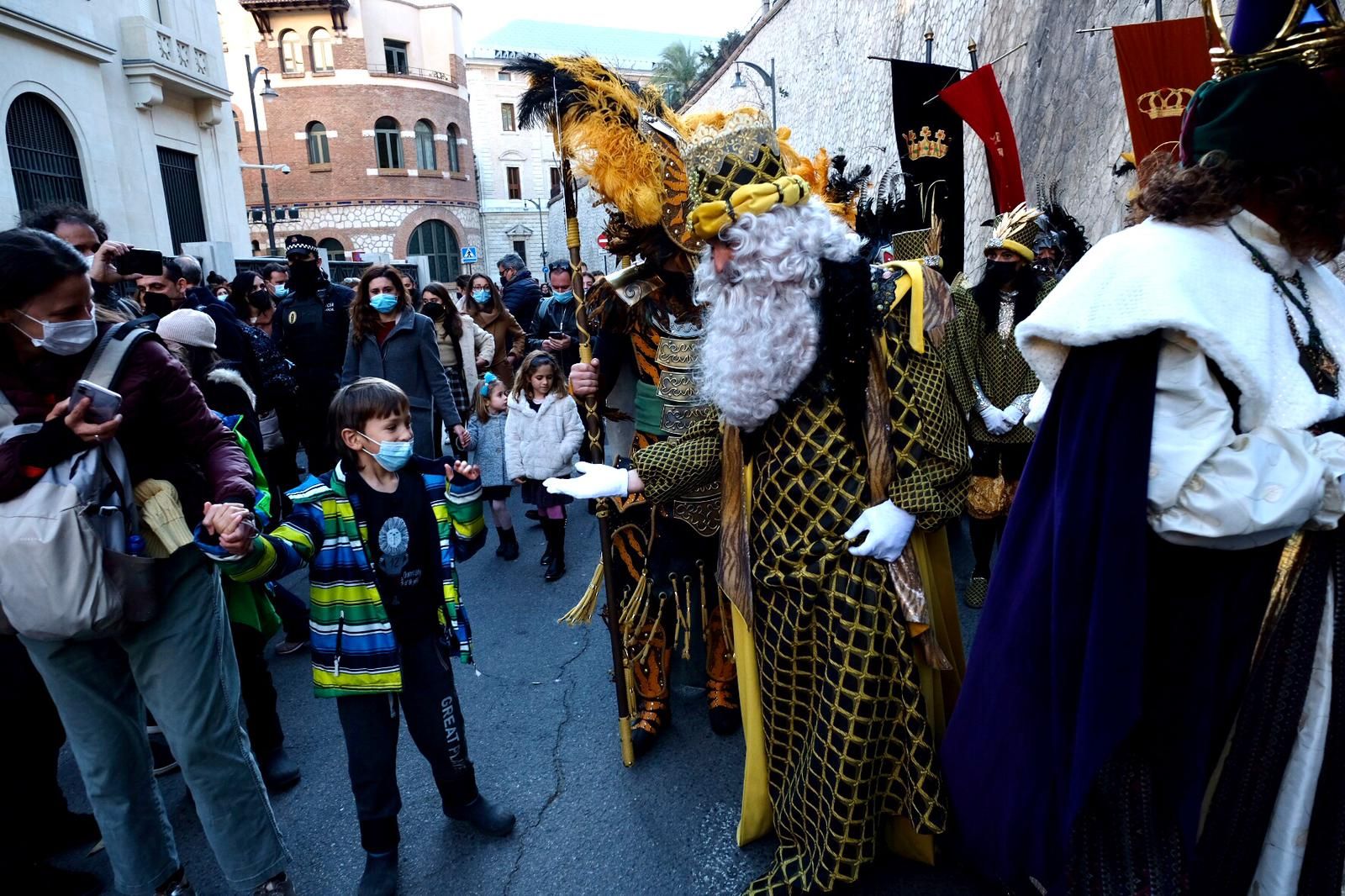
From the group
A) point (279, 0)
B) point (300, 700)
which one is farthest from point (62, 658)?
point (279, 0)

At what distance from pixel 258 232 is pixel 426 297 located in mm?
36080

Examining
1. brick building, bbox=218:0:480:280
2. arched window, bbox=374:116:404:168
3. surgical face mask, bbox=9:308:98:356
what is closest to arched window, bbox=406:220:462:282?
brick building, bbox=218:0:480:280

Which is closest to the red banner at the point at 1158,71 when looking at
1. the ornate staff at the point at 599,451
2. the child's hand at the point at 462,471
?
the ornate staff at the point at 599,451

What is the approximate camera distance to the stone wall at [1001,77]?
22.0 feet

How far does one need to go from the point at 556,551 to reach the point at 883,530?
346 cm

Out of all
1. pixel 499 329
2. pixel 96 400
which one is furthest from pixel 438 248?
pixel 96 400

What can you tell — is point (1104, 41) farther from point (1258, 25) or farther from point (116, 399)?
point (116, 399)

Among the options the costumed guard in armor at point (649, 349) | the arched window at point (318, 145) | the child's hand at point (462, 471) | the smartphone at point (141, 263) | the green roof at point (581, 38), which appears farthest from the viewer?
the green roof at point (581, 38)

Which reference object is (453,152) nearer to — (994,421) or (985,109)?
(985,109)

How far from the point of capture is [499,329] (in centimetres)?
758

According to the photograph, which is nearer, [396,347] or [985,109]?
[396,347]

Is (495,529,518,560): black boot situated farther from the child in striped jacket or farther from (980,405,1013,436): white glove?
(980,405,1013,436): white glove

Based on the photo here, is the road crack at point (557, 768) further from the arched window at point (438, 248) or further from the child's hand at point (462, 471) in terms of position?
the arched window at point (438, 248)

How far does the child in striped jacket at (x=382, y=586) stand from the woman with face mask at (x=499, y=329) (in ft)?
15.7
